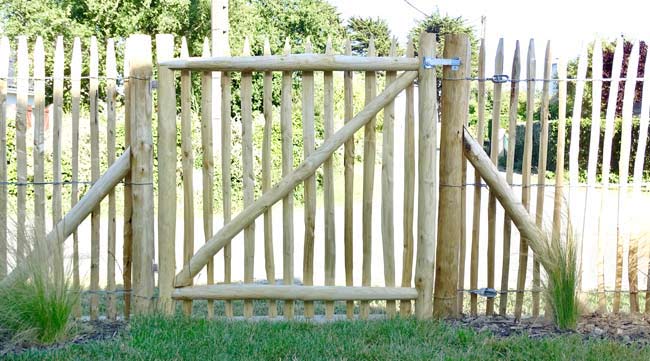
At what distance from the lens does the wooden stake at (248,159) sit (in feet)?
14.7

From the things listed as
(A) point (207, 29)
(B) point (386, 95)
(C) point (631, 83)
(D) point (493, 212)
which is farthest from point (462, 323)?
(A) point (207, 29)

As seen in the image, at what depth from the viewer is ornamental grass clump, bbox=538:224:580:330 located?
14.0ft

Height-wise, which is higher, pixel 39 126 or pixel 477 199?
pixel 39 126

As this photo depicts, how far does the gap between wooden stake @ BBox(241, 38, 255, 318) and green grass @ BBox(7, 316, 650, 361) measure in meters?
0.42

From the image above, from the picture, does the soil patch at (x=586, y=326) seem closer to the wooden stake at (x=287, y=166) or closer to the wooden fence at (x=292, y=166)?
the wooden fence at (x=292, y=166)

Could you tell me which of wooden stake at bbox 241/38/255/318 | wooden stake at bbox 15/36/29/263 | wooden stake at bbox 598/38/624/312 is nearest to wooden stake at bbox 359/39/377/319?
wooden stake at bbox 241/38/255/318

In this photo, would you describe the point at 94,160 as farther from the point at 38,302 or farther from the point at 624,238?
the point at 624,238

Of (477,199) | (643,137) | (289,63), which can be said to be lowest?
(477,199)

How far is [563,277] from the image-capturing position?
4.25 metres

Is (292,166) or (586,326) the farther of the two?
(292,166)

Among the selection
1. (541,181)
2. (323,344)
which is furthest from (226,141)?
(541,181)

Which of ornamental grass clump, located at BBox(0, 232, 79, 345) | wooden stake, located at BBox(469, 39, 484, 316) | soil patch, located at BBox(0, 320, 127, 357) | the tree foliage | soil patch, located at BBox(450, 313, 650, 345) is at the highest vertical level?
the tree foliage

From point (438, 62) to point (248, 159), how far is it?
155 centimetres

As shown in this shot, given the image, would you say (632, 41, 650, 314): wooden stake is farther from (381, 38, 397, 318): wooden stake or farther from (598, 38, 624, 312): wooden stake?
(381, 38, 397, 318): wooden stake
